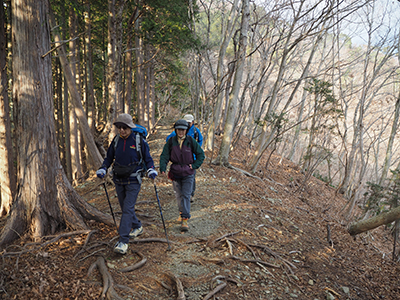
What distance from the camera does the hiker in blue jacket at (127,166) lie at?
13.1ft

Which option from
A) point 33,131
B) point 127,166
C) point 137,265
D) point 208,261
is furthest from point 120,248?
point 33,131

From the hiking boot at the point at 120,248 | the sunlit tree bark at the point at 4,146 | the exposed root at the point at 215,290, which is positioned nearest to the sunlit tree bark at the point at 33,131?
the hiking boot at the point at 120,248

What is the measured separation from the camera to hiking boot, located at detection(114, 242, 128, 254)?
12.6 ft

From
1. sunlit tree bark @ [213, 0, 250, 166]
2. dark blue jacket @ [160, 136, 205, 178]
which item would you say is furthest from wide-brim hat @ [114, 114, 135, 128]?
sunlit tree bark @ [213, 0, 250, 166]

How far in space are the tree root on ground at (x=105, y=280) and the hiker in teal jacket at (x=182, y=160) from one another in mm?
1857

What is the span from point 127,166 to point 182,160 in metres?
1.20

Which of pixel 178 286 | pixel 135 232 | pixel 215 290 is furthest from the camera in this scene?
pixel 135 232

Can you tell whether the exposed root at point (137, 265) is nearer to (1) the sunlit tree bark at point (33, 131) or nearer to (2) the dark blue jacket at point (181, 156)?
(1) the sunlit tree bark at point (33, 131)

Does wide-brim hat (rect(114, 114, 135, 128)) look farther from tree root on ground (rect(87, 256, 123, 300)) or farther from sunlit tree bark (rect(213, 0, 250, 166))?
sunlit tree bark (rect(213, 0, 250, 166))

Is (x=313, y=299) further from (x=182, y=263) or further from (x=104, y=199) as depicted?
(x=104, y=199)

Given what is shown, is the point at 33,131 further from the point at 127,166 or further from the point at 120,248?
the point at 120,248

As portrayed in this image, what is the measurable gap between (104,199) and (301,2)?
9905 mm

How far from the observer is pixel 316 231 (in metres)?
7.05

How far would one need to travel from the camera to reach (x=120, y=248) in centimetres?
384
